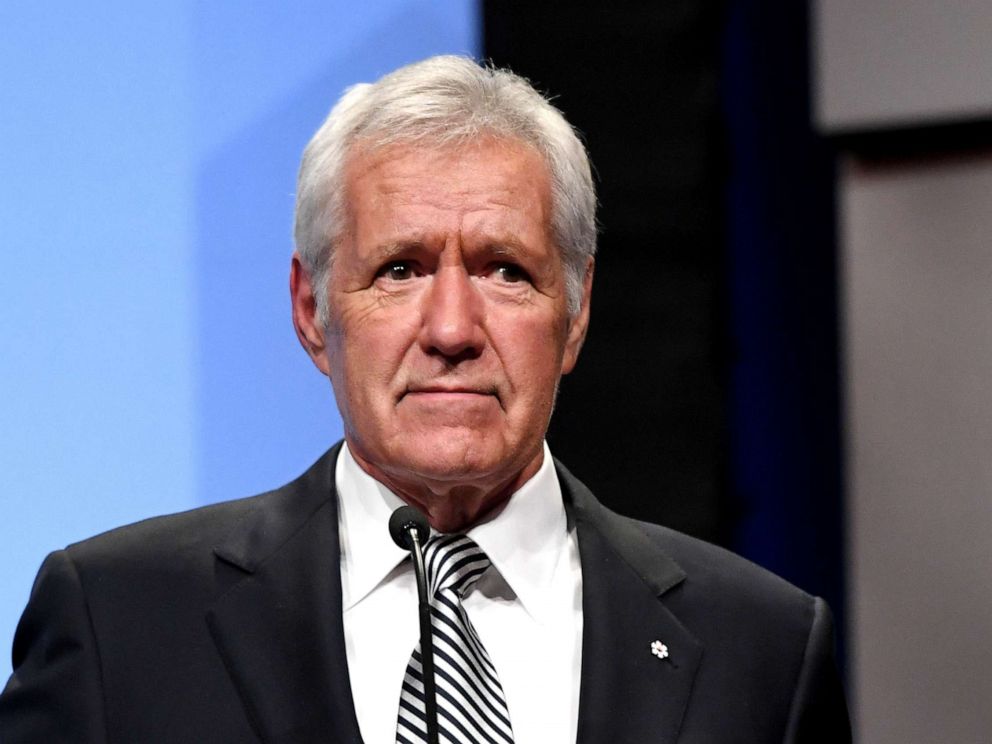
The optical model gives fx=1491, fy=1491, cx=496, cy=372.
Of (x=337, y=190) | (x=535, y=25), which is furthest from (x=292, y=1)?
(x=337, y=190)

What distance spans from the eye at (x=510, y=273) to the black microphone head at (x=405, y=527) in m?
0.37

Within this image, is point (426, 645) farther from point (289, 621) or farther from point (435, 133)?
point (435, 133)

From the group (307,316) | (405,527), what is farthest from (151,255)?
(405,527)

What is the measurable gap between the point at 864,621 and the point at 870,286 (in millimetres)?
657

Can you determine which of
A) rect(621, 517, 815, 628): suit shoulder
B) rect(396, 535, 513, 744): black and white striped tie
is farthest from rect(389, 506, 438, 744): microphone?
rect(621, 517, 815, 628): suit shoulder

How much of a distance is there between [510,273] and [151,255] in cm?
78

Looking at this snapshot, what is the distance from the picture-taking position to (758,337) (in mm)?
3070

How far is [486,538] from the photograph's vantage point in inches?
72.2

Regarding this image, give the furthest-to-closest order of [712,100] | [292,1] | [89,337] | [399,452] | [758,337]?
[758,337]
[712,100]
[292,1]
[89,337]
[399,452]

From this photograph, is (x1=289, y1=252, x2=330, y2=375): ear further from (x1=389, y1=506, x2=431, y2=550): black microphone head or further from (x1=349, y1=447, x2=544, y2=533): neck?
(x1=389, y1=506, x2=431, y2=550): black microphone head

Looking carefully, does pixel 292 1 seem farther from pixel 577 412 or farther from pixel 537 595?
pixel 537 595

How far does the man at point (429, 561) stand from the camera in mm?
1683

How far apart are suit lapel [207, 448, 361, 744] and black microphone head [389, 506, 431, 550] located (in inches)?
7.9

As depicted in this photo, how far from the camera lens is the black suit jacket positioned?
165 centimetres
